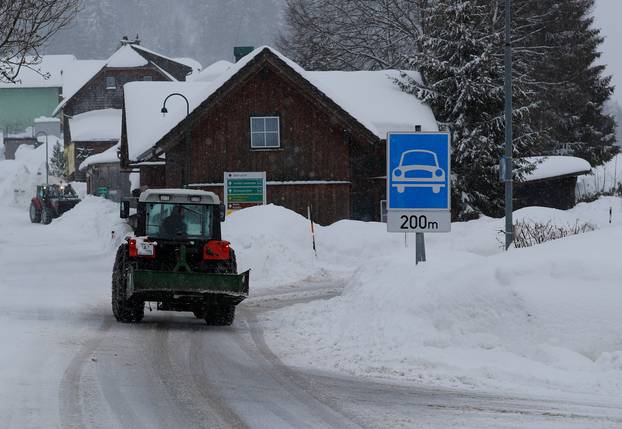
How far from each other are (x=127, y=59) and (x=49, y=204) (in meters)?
29.3

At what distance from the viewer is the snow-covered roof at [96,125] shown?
78938mm

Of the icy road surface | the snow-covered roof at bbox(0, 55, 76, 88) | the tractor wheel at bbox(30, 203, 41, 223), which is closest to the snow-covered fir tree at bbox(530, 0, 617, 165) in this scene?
the tractor wheel at bbox(30, 203, 41, 223)

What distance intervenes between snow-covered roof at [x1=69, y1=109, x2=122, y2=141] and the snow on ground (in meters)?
66.9

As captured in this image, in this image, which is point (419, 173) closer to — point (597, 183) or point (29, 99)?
point (597, 183)

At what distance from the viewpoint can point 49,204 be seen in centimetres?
5500

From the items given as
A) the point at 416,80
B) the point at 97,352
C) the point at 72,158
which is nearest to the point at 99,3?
the point at 72,158

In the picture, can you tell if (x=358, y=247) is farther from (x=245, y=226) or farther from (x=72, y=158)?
(x=72, y=158)

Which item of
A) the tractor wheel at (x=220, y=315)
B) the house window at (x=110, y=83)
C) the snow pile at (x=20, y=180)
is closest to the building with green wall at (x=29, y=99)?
the snow pile at (x=20, y=180)

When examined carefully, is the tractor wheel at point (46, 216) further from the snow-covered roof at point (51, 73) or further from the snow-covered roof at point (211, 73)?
the snow-covered roof at point (51, 73)

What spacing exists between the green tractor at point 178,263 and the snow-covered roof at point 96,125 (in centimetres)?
6356

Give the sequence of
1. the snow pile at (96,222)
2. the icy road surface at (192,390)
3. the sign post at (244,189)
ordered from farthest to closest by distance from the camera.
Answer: the snow pile at (96,222) < the sign post at (244,189) < the icy road surface at (192,390)

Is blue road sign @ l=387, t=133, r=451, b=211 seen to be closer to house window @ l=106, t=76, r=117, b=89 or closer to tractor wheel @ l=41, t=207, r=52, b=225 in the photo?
tractor wheel @ l=41, t=207, r=52, b=225

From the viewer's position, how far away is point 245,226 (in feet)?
82.7

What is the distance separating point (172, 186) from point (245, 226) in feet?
29.7
